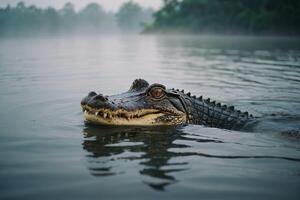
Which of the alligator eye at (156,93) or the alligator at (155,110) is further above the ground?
the alligator eye at (156,93)

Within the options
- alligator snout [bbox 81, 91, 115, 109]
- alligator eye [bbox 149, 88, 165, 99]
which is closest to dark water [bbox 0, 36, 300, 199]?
alligator snout [bbox 81, 91, 115, 109]

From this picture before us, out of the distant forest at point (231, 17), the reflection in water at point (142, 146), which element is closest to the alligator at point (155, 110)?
the reflection in water at point (142, 146)

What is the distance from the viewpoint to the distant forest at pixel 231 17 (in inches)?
2077

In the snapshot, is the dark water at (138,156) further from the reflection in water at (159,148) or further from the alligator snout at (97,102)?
the alligator snout at (97,102)

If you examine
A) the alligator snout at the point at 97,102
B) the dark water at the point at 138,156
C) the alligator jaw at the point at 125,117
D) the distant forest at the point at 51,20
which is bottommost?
the dark water at the point at 138,156

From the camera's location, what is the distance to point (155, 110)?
6.49 metres

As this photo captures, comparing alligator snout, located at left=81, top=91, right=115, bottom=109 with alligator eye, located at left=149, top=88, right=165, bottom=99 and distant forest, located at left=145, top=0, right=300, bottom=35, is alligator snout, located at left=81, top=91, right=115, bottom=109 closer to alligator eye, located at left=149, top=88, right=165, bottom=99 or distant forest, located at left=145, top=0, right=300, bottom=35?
alligator eye, located at left=149, top=88, right=165, bottom=99

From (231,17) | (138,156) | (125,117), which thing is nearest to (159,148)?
(138,156)

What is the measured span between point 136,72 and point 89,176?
11307 millimetres

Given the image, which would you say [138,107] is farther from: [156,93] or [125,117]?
[156,93]

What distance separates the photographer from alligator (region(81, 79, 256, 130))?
6.01 m

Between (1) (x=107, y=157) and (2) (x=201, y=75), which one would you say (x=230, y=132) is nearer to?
(1) (x=107, y=157)

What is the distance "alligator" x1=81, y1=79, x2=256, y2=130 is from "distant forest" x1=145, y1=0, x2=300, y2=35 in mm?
46925

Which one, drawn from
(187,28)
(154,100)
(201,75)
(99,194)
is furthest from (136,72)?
(187,28)
